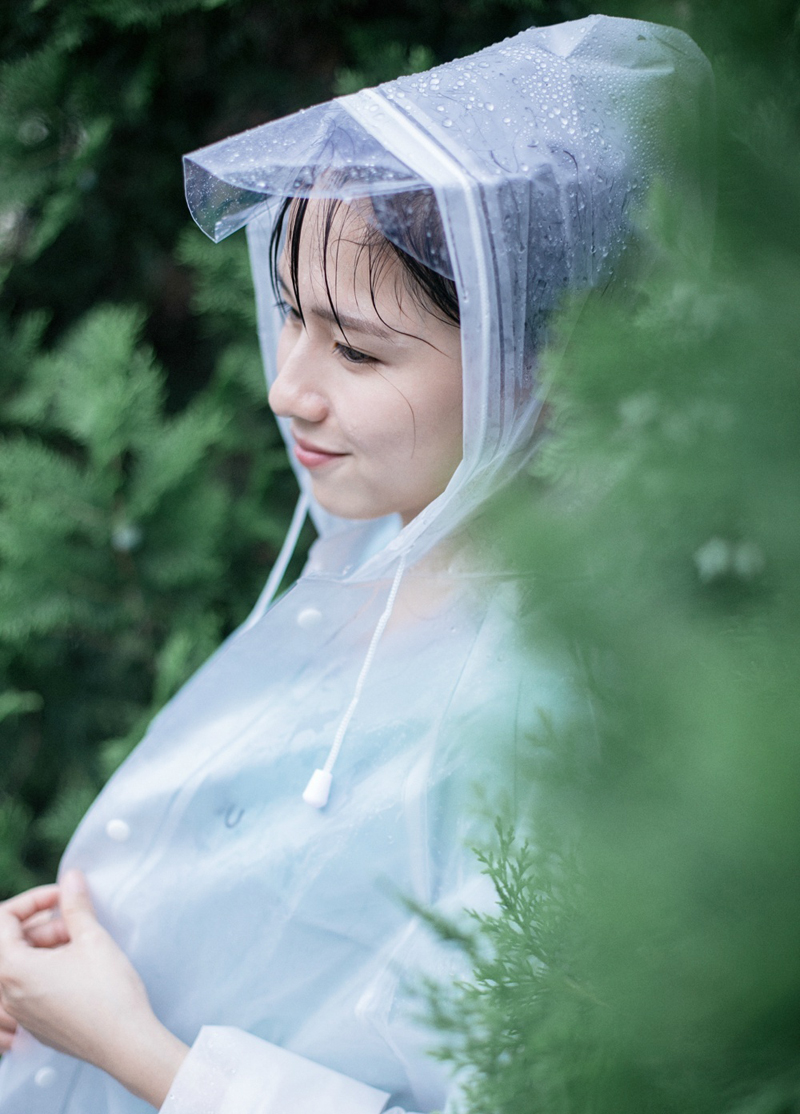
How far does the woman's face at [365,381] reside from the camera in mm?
948

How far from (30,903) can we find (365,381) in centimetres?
88

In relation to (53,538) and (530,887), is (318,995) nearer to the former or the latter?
(530,887)

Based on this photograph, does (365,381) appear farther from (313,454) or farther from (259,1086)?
(259,1086)

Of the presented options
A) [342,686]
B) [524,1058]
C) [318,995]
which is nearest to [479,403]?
[342,686]

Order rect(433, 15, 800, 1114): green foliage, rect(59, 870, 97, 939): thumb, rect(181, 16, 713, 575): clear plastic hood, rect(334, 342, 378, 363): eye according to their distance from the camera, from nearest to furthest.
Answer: rect(433, 15, 800, 1114): green foliage < rect(181, 16, 713, 575): clear plastic hood < rect(334, 342, 378, 363): eye < rect(59, 870, 97, 939): thumb

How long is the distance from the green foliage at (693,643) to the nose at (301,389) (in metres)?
0.55

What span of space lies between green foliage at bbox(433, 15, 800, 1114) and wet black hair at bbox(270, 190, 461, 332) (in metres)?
0.44

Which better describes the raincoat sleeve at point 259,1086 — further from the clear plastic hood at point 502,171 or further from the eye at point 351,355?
the eye at point 351,355

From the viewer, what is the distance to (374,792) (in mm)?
1037

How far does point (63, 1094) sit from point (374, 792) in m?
0.66

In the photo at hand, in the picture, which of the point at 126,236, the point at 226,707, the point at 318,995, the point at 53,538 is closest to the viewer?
the point at 318,995

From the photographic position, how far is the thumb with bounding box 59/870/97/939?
114cm

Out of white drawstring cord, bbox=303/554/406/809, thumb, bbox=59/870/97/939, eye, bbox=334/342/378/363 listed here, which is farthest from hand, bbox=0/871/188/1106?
eye, bbox=334/342/378/363

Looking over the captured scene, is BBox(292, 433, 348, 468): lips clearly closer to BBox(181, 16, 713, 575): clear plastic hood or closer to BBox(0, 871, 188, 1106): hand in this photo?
BBox(181, 16, 713, 575): clear plastic hood
